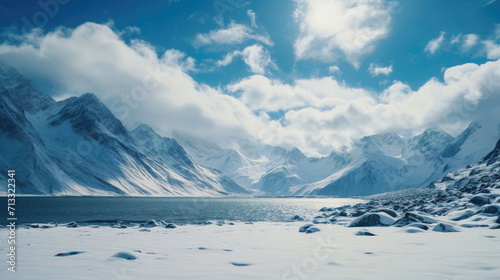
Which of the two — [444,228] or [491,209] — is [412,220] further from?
[491,209]

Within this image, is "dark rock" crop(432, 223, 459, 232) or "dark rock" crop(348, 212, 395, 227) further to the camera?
"dark rock" crop(348, 212, 395, 227)

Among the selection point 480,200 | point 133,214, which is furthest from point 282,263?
point 133,214

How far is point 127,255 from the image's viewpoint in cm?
1452

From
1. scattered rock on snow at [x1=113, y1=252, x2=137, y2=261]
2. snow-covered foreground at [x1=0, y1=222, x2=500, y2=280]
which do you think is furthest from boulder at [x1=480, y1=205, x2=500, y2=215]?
scattered rock on snow at [x1=113, y1=252, x2=137, y2=261]

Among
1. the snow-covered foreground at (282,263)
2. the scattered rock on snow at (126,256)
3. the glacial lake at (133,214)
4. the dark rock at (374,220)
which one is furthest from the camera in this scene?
the glacial lake at (133,214)

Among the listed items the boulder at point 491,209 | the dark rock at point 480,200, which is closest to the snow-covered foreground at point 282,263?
the boulder at point 491,209

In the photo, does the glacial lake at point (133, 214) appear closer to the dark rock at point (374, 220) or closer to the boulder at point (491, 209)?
the dark rock at point (374, 220)

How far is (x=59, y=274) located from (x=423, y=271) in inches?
546

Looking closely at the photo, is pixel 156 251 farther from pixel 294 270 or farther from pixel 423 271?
pixel 423 271

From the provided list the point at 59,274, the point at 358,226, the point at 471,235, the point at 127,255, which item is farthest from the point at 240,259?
the point at 358,226

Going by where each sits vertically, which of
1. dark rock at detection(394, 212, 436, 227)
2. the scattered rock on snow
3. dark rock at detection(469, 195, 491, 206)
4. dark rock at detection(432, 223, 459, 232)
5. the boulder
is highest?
dark rock at detection(469, 195, 491, 206)

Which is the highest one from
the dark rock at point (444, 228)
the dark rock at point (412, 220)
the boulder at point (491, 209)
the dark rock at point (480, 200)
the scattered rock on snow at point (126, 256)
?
the dark rock at point (480, 200)

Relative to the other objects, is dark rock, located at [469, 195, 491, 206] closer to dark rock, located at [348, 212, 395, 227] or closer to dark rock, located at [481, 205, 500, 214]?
dark rock, located at [481, 205, 500, 214]

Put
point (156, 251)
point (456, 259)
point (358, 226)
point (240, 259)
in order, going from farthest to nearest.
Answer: point (358, 226)
point (156, 251)
point (240, 259)
point (456, 259)
